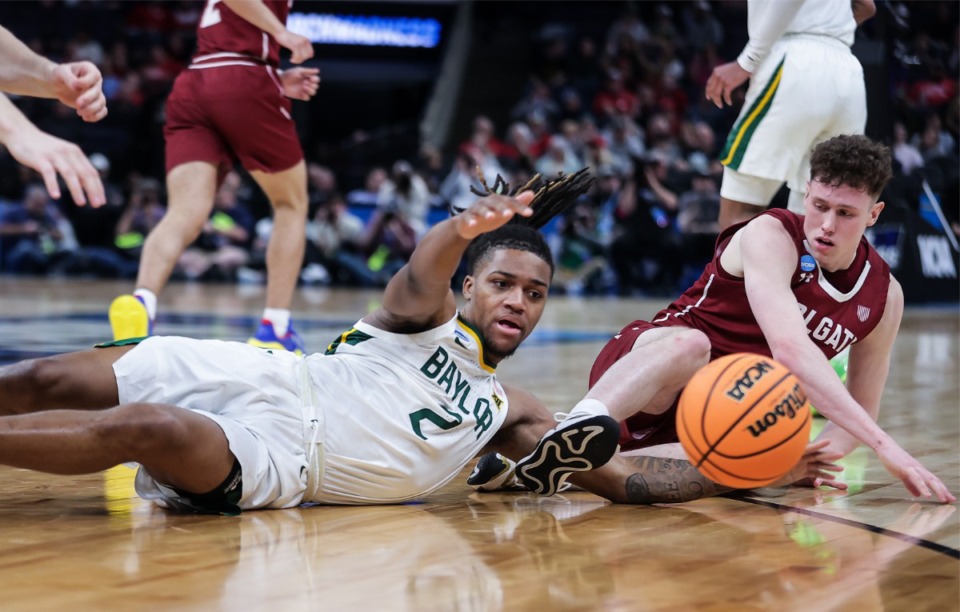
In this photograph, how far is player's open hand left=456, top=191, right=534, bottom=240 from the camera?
10.3 feet

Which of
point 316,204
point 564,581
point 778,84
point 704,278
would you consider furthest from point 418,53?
point 564,581

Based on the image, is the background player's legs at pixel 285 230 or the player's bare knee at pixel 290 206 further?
the player's bare knee at pixel 290 206

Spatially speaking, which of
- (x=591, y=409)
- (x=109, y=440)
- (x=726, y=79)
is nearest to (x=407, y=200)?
(x=726, y=79)

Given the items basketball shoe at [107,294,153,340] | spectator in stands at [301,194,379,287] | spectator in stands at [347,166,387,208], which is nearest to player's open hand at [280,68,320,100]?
basketball shoe at [107,294,153,340]

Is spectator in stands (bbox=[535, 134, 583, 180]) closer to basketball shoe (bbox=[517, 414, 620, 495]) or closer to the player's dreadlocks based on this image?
the player's dreadlocks

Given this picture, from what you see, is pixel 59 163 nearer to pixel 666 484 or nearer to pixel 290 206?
pixel 666 484

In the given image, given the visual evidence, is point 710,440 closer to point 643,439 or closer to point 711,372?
point 711,372

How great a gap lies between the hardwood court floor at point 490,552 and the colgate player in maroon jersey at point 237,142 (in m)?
2.48

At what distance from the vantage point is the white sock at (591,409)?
11.8 feet

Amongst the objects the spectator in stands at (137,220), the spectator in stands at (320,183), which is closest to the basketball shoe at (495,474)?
the spectator in stands at (320,183)

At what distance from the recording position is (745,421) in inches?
130

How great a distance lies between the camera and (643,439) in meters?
4.27

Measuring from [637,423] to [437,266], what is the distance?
4.15ft

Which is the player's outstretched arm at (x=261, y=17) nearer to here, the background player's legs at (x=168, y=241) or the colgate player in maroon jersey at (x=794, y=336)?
the background player's legs at (x=168, y=241)
